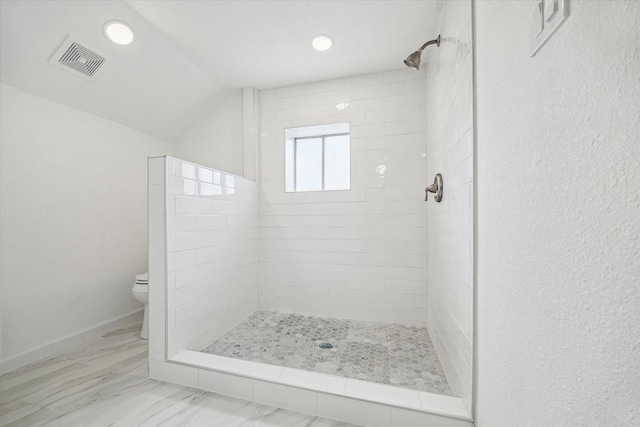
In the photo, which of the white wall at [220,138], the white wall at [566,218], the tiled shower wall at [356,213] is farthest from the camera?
the white wall at [220,138]

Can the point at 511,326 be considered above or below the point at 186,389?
above

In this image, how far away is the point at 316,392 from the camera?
1.33 m

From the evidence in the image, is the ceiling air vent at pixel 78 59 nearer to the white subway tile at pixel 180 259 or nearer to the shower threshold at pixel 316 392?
the white subway tile at pixel 180 259

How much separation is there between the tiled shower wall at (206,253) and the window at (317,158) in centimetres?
51

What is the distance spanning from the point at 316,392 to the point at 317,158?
82.7 inches

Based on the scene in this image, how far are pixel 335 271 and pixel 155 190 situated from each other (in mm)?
1643

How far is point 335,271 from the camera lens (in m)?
2.52

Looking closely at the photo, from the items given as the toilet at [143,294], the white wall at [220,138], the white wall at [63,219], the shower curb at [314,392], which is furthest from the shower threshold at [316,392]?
the white wall at [220,138]

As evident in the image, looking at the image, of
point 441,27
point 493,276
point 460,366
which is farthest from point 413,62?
point 460,366

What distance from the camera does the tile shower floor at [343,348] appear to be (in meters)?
1.56

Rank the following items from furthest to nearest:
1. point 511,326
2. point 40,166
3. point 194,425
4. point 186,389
Answer: 1. point 40,166
2. point 186,389
3. point 194,425
4. point 511,326

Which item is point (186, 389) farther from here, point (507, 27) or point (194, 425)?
point (507, 27)

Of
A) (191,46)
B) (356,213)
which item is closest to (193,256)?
(356,213)

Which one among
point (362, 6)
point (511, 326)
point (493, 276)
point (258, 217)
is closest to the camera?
point (511, 326)
